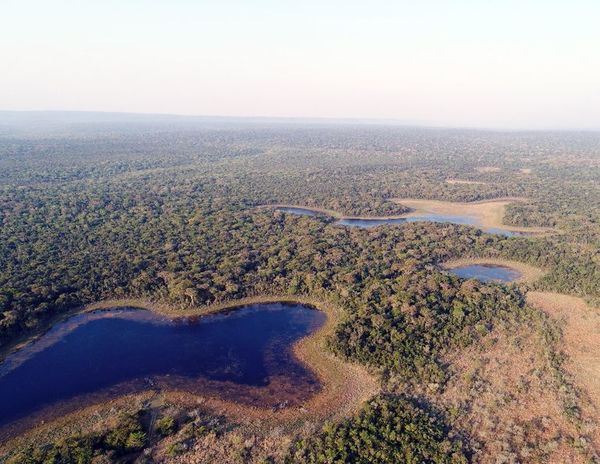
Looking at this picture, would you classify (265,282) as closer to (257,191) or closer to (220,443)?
(220,443)

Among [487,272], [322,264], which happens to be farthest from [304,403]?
[487,272]

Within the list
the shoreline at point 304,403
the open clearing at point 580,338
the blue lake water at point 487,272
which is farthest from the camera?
the blue lake water at point 487,272

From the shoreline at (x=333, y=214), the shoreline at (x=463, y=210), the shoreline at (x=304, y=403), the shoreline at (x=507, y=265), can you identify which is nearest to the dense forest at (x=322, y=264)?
the shoreline at (x=507, y=265)

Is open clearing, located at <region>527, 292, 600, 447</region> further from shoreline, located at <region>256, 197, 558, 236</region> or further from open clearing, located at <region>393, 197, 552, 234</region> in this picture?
open clearing, located at <region>393, 197, 552, 234</region>

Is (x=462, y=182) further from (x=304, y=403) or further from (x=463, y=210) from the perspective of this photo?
(x=304, y=403)

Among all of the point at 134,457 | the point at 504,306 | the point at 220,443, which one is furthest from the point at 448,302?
the point at 134,457

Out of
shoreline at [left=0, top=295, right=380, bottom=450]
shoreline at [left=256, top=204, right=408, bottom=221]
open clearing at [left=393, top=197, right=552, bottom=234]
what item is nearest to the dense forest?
shoreline at [left=0, top=295, right=380, bottom=450]

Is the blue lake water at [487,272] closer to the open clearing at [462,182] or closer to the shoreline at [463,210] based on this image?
the shoreline at [463,210]
